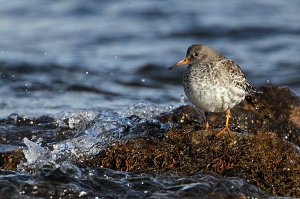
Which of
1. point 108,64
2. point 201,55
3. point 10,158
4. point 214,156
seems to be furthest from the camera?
point 108,64

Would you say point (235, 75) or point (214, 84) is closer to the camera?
point (214, 84)

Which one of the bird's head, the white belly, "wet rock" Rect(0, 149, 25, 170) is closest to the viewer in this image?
the white belly

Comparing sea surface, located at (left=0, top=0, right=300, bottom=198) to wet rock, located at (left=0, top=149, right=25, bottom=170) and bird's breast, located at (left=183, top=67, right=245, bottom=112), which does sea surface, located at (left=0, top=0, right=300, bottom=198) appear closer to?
wet rock, located at (left=0, top=149, right=25, bottom=170)

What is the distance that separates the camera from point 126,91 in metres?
13.6

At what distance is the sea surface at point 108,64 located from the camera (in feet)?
22.0

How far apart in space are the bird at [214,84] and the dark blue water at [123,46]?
405 centimetres

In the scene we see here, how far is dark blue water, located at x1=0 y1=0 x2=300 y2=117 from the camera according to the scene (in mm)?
13234

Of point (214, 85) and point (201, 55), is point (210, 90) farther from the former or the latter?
point (201, 55)

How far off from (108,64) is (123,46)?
1706 millimetres

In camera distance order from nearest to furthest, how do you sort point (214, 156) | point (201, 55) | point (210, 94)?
point (214, 156)
point (210, 94)
point (201, 55)

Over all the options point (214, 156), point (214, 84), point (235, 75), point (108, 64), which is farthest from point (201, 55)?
point (108, 64)

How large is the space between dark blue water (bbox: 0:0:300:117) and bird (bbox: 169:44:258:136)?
4.05 meters

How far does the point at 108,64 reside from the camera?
15508mm

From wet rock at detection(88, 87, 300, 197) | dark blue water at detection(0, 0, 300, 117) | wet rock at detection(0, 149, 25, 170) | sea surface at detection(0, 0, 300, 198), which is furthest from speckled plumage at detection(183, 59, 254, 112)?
dark blue water at detection(0, 0, 300, 117)
